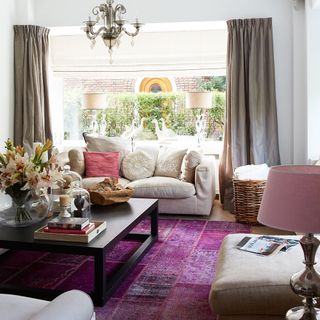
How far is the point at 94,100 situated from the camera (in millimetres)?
6551

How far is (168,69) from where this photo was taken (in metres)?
6.68

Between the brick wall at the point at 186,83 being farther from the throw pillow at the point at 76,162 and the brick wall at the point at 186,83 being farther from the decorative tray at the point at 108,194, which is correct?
the decorative tray at the point at 108,194

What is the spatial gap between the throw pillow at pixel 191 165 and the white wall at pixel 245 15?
1219mm

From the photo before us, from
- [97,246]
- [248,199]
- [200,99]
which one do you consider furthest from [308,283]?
[200,99]

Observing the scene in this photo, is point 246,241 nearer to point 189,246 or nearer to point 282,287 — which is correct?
point 282,287

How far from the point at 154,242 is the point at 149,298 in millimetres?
1221

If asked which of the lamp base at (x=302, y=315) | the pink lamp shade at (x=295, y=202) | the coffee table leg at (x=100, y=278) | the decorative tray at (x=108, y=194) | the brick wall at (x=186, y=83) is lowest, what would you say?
the coffee table leg at (x=100, y=278)

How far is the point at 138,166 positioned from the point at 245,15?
2313mm

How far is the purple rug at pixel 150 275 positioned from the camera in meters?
2.96

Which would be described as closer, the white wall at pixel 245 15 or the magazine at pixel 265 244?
the magazine at pixel 265 244

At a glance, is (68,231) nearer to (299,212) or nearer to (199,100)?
(299,212)

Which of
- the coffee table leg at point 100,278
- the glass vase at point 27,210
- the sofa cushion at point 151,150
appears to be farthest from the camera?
the sofa cushion at point 151,150

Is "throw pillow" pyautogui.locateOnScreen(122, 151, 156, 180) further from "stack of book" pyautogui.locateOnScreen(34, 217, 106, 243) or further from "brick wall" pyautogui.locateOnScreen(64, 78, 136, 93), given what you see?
"stack of book" pyautogui.locateOnScreen(34, 217, 106, 243)

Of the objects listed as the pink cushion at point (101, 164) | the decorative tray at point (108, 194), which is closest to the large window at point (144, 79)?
the pink cushion at point (101, 164)
